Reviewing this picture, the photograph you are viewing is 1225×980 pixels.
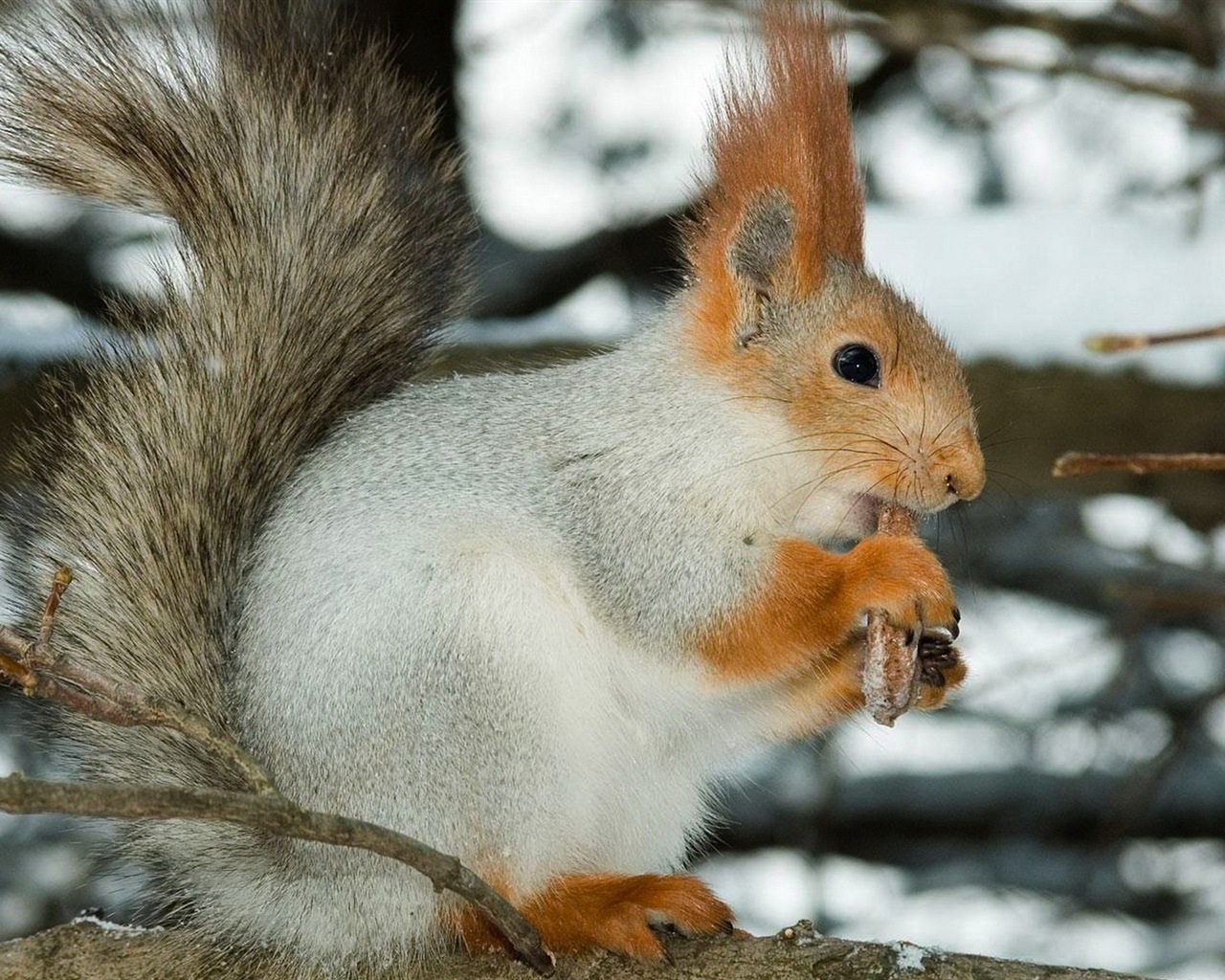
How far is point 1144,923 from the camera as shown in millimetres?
3518

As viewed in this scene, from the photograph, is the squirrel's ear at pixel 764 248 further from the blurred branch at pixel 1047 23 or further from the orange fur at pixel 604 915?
the orange fur at pixel 604 915

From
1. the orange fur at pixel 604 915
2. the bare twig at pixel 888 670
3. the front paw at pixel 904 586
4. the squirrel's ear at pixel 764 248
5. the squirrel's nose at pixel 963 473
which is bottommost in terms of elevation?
the orange fur at pixel 604 915

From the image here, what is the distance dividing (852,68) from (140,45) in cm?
200

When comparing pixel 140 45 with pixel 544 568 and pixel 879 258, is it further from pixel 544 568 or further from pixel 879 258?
pixel 879 258

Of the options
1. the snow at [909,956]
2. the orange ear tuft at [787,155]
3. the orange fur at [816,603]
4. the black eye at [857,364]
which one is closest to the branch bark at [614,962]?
the snow at [909,956]

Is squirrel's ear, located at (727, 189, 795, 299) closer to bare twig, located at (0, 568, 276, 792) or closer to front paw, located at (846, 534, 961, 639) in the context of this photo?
front paw, located at (846, 534, 961, 639)

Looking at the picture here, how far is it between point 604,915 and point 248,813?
0.63 meters

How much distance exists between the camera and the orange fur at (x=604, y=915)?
196 cm

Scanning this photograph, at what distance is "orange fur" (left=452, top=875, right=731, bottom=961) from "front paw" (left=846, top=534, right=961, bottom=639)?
406mm

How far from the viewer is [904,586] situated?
6.73ft

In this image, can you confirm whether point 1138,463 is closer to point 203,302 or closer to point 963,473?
point 963,473

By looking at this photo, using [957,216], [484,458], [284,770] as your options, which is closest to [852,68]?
[957,216]

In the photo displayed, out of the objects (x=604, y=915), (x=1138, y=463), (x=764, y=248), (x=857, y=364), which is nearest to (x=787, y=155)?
(x=764, y=248)

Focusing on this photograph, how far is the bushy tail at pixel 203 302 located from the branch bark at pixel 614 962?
0.69 ft
